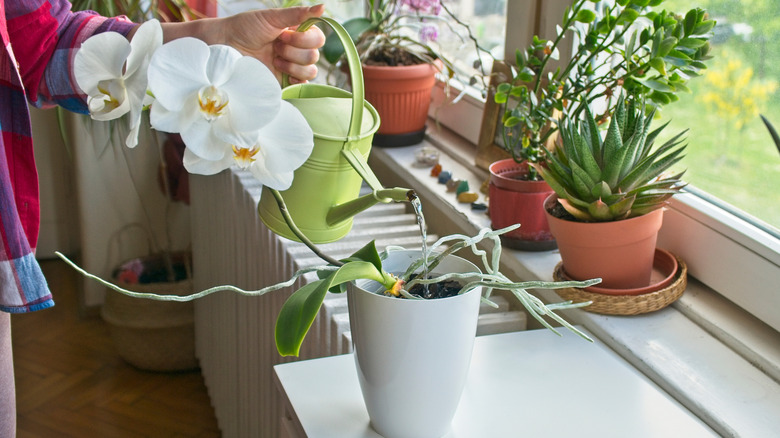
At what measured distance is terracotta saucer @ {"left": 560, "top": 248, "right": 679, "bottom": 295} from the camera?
115 centimetres

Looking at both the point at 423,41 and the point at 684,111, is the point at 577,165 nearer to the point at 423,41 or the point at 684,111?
the point at 684,111

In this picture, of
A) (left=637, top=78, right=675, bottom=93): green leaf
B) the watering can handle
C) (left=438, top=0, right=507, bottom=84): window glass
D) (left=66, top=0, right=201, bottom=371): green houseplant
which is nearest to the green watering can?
the watering can handle

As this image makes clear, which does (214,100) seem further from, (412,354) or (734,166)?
(734,166)

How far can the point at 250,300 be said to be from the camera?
1.68 metres

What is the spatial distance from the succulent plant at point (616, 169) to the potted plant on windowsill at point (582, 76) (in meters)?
0.04

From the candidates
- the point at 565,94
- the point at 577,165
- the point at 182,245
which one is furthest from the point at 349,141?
the point at 182,245

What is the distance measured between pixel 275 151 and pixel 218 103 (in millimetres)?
59

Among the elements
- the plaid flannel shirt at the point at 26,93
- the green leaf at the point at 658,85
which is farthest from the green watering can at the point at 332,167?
the green leaf at the point at 658,85

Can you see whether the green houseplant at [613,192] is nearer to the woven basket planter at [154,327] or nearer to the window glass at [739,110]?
the window glass at [739,110]

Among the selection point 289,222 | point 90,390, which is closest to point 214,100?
point 289,222

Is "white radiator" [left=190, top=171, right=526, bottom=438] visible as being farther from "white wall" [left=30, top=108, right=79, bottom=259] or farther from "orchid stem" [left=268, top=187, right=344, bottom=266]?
"white wall" [left=30, top=108, right=79, bottom=259]

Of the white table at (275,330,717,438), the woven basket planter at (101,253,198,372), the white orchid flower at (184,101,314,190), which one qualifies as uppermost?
the white orchid flower at (184,101,314,190)

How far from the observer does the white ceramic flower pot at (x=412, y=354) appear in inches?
31.2

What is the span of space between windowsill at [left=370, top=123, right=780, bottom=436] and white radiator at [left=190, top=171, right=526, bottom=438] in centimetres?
15
